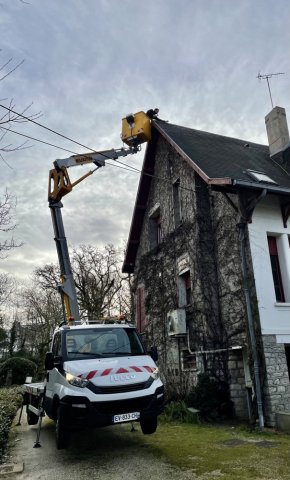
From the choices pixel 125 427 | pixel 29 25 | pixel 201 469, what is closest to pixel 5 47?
pixel 29 25

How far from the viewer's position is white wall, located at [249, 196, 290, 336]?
9430 millimetres

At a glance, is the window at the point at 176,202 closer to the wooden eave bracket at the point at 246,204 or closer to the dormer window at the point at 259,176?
the dormer window at the point at 259,176

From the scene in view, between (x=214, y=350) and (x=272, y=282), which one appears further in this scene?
(x=214, y=350)

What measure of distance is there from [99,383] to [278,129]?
1182cm

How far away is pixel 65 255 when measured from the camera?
10.5 m

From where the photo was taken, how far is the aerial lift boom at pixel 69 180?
10.1m

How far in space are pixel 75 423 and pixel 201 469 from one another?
1.90m

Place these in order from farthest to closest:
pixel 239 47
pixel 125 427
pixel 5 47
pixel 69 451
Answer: pixel 125 427
pixel 239 47
pixel 69 451
pixel 5 47

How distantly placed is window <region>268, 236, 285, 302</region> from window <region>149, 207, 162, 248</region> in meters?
5.78

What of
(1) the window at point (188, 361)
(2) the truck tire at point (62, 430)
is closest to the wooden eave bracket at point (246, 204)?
(1) the window at point (188, 361)

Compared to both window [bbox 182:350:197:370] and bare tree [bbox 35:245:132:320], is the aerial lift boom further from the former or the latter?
bare tree [bbox 35:245:132:320]

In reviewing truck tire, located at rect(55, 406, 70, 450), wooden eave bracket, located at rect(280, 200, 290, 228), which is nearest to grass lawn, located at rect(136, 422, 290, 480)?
truck tire, located at rect(55, 406, 70, 450)

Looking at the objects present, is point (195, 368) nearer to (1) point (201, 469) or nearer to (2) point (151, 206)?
(1) point (201, 469)

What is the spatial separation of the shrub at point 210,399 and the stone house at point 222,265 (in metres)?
0.27
